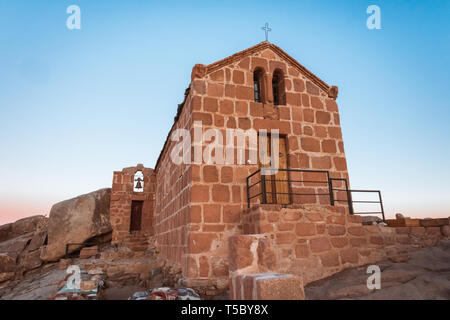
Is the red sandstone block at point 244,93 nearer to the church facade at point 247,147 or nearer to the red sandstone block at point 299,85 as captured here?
the church facade at point 247,147

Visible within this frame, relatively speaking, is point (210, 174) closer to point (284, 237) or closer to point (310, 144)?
point (284, 237)

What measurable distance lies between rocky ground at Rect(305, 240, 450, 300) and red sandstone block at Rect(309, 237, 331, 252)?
0.52 metres

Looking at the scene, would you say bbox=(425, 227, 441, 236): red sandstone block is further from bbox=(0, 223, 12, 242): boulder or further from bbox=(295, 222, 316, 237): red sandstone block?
bbox=(0, 223, 12, 242): boulder

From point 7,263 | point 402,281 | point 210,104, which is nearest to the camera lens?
point 402,281

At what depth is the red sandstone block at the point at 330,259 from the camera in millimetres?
5125

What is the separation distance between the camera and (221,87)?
253 inches

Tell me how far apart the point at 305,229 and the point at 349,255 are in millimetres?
1171

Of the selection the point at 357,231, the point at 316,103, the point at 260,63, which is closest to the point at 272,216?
the point at 357,231

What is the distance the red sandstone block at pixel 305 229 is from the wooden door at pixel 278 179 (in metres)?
1.19

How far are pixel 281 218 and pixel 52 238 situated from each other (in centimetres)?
1337

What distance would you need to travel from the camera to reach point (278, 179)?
20.7ft

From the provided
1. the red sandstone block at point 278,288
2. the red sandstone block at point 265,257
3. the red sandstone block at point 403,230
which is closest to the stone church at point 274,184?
the red sandstone block at point 403,230

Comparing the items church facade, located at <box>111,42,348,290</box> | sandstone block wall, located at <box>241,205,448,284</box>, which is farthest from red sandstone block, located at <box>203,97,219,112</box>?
sandstone block wall, located at <box>241,205,448,284</box>
